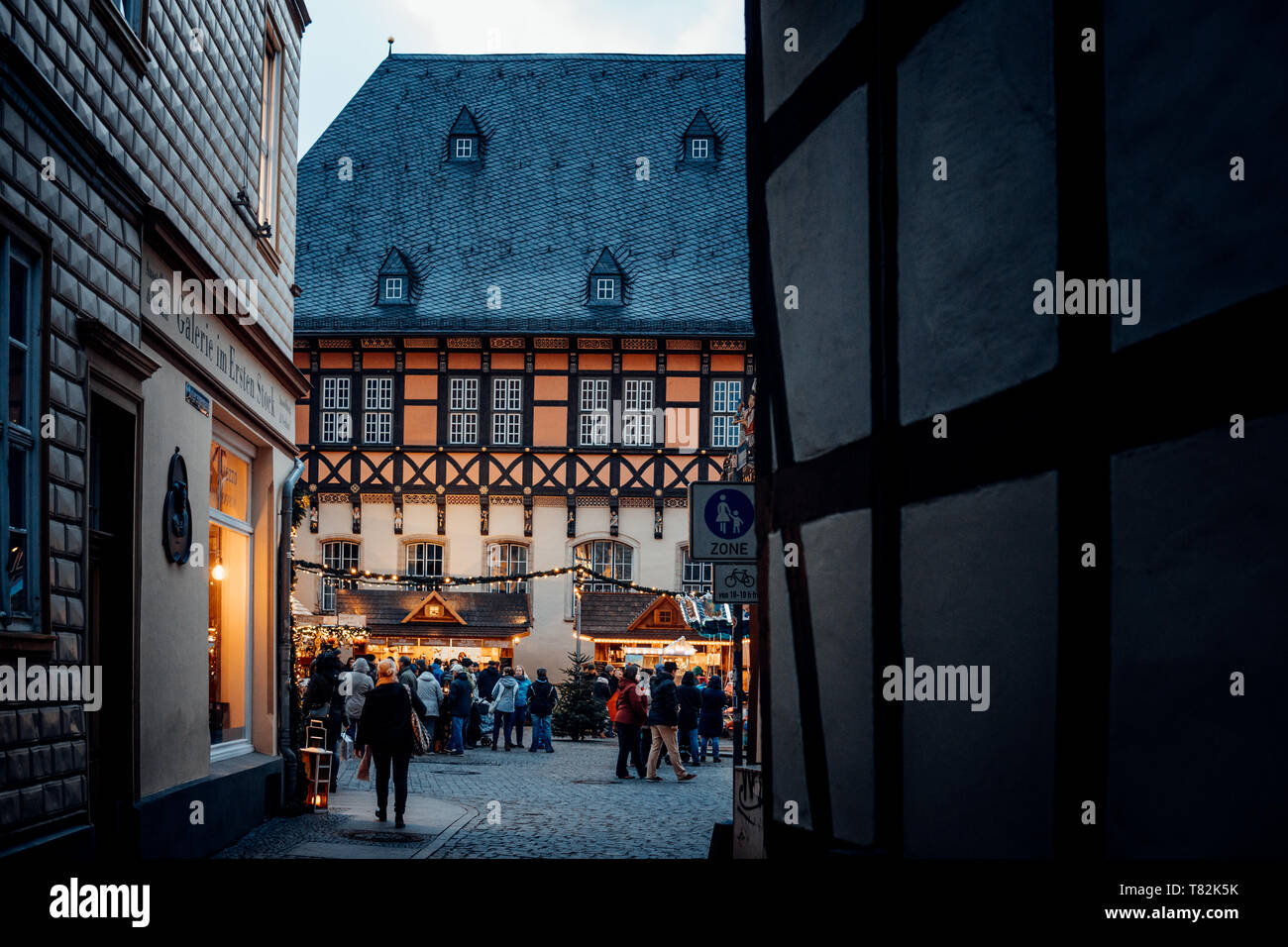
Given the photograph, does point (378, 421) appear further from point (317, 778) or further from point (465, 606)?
point (317, 778)

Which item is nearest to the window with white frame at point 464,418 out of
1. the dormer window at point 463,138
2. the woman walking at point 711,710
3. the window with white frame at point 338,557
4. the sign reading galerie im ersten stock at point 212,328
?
the window with white frame at point 338,557

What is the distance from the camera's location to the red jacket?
20.2 metres

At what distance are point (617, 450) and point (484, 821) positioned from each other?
2046 centimetres

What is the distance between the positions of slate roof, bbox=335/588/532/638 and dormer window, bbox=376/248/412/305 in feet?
23.0

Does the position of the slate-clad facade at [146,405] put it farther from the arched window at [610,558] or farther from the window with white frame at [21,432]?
the arched window at [610,558]

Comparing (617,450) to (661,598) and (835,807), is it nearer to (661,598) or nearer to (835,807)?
(661,598)

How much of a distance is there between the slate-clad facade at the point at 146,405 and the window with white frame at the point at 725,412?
2025 cm

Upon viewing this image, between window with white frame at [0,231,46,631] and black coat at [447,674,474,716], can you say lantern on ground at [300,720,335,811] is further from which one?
black coat at [447,674,474,716]

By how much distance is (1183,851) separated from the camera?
409 centimetres

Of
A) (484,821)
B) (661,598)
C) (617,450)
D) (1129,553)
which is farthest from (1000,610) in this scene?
(617,450)

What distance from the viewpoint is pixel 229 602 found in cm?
1245

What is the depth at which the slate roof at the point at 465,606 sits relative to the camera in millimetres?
34188

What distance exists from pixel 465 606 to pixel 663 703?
1529 centimetres

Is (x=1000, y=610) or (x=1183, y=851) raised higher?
(x=1000, y=610)
